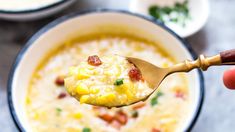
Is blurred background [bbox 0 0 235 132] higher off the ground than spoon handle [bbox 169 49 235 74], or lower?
higher

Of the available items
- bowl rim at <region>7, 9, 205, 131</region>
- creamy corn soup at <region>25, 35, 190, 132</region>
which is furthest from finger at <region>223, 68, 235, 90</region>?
creamy corn soup at <region>25, 35, 190, 132</region>

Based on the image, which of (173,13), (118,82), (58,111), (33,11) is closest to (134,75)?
(118,82)

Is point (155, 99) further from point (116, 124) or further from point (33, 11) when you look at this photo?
point (33, 11)

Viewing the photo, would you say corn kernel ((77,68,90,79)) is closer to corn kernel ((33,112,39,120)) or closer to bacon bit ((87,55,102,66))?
bacon bit ((87,55,102,66))

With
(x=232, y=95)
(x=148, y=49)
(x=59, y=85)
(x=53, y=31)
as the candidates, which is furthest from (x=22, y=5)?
(x=232, y=95)

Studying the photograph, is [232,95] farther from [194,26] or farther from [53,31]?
[53,31]
